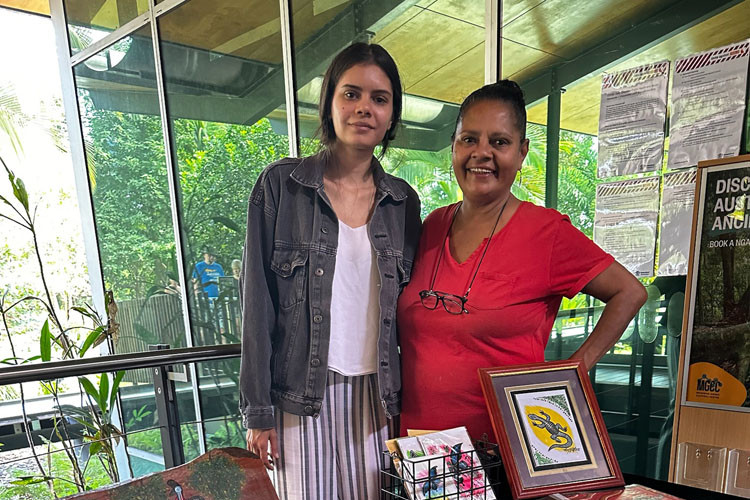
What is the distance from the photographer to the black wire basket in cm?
84

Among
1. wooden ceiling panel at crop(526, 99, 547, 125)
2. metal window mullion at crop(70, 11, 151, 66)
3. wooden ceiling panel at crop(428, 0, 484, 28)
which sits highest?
metal window mullion at crop(70, 11, 151, 66)

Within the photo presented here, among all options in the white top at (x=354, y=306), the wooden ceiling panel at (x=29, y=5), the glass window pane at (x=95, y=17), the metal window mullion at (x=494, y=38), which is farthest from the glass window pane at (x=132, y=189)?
the white top at (x=354, y=306)

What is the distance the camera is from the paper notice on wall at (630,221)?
1.62 m

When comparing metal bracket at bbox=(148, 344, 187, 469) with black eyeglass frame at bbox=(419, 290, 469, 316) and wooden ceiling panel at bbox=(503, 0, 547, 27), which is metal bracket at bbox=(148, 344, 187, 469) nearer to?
black eyeglass frame at bbox=(419, 290, 469, 316)

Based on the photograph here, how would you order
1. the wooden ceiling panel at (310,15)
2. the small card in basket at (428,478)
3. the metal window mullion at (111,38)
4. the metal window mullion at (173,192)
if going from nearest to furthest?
the small card in basket at (428,478)
the wooden ceiling panel at (310,15)
the metal window mullion at (173,192)
the metal window mullion at (111,38)

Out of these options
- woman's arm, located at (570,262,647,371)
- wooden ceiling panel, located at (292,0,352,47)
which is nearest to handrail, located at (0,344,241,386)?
woman's arm, located at (570,262,647,371)

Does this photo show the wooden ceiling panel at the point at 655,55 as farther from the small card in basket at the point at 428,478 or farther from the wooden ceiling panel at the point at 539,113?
the small card in basket at the point at 428,478

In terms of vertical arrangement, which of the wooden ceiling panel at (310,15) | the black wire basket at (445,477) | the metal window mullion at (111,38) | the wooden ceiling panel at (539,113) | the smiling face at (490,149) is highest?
the metal window mullion at (111,38)

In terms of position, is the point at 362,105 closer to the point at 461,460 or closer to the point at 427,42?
the point at 461,460

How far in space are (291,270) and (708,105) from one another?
129 cm

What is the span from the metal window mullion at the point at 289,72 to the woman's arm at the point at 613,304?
218 centimetres

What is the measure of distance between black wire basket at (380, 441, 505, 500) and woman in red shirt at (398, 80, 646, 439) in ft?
0.71

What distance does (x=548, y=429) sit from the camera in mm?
901

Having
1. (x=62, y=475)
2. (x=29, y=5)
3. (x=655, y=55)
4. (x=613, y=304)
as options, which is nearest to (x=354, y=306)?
(x=613, y=304)
